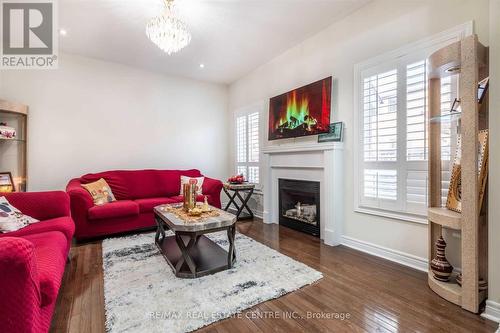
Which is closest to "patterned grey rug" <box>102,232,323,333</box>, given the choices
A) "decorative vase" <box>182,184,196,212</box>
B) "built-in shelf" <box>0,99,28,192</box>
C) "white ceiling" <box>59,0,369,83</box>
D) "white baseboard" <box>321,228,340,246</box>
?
"decorative vase" <box>182,184,196,212</box>

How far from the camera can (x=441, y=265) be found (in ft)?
6.61

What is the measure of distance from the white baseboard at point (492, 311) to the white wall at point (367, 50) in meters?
0.73

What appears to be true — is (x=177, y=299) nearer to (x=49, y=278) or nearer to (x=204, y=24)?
(x=49, y=278)

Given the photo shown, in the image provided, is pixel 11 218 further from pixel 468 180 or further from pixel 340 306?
pixel 468 180

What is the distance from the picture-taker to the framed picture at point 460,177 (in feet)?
5.97

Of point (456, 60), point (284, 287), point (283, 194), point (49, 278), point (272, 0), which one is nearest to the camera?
point (49, 278)

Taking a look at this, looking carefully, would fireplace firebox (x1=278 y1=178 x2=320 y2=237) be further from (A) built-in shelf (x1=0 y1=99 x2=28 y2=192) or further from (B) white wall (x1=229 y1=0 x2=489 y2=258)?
(A) built-in shelf (x1=0 y1=99 x2=28 y2=192)

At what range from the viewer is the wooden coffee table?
2266 mm

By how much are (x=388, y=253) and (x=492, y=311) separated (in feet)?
3.40

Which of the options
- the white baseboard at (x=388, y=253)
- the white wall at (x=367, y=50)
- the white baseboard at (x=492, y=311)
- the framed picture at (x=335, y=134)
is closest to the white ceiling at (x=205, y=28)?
the white wall at (x=367, y=50)

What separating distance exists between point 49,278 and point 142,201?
259 cm

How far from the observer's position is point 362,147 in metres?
2.94

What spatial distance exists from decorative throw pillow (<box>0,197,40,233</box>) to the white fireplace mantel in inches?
124

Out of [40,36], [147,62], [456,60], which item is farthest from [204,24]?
[456,60]
